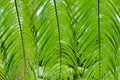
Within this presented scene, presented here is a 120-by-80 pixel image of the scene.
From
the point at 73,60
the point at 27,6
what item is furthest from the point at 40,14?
the point at 73,60

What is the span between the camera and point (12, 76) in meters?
0.67

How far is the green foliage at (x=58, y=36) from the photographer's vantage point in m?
0.56

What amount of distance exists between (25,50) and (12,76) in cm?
9

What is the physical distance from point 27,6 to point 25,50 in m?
0.12

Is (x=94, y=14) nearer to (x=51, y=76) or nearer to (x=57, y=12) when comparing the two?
(x=57, y=12)

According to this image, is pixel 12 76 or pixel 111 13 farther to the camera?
pixel 12 76

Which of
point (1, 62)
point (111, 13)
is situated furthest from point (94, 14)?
point (1, 62)

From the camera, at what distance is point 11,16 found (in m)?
0.60

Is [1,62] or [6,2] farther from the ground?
[6,2]

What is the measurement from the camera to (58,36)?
24.0 inches

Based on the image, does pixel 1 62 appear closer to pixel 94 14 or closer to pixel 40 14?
pixel 40 14

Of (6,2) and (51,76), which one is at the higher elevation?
(6,2)

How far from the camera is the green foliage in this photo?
0.56 metres

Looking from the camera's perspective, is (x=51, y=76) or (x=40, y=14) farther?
(x=51, y=76)
